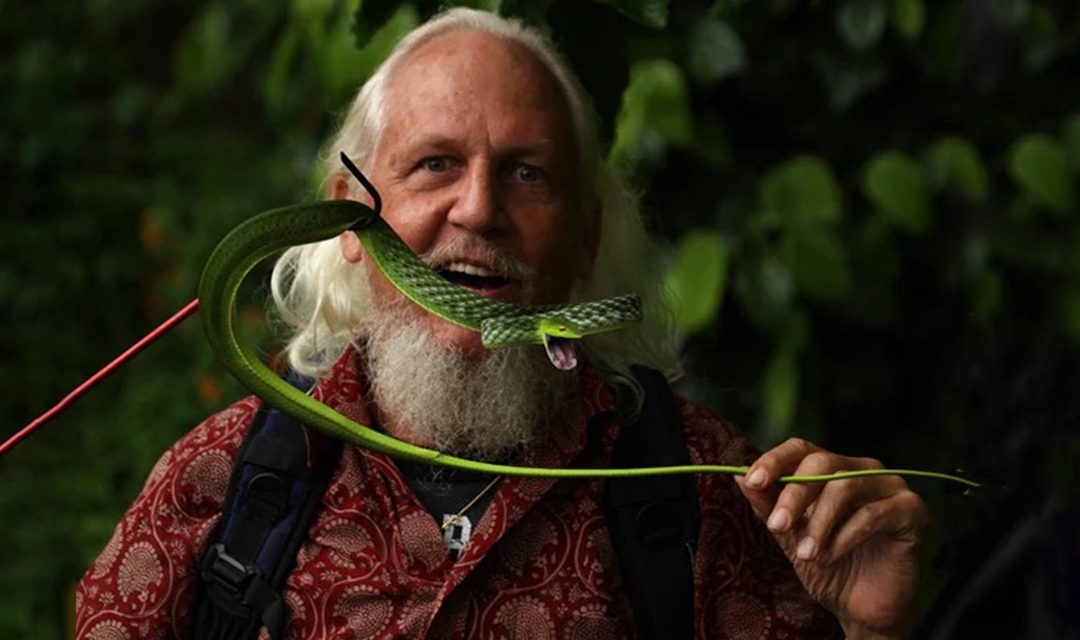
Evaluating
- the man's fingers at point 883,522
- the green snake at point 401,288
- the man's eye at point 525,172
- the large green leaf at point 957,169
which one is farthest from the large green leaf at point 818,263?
the green snake at point 401,288

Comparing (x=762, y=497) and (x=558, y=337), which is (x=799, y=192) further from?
(x=558, y=337)

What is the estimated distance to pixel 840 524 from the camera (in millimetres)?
2027

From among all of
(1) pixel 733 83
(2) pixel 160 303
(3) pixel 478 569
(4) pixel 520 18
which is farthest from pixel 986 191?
(2) pixel 160 303

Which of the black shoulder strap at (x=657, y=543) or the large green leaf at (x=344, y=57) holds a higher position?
the large green leaf at (x=344, y=57)

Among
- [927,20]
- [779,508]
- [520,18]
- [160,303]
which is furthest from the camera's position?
[160,303]

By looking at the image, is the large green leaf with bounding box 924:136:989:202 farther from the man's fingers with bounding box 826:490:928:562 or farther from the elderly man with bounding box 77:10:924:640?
the man's fingers with bounding box 826:490:928:562

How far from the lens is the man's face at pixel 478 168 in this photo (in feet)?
7.47

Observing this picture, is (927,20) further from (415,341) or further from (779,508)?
(779,508)

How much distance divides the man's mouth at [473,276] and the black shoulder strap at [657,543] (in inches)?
12.2

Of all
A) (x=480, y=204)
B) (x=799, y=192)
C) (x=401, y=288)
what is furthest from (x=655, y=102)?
(x=401, y=288)

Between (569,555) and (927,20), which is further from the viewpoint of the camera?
(927,20)

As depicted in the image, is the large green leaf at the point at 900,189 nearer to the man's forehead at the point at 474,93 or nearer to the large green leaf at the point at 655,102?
the large green leaf at the point at 655,102

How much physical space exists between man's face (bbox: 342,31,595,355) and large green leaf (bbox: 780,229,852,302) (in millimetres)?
Answer: 1216

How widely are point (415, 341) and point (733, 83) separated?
6.19 feet
